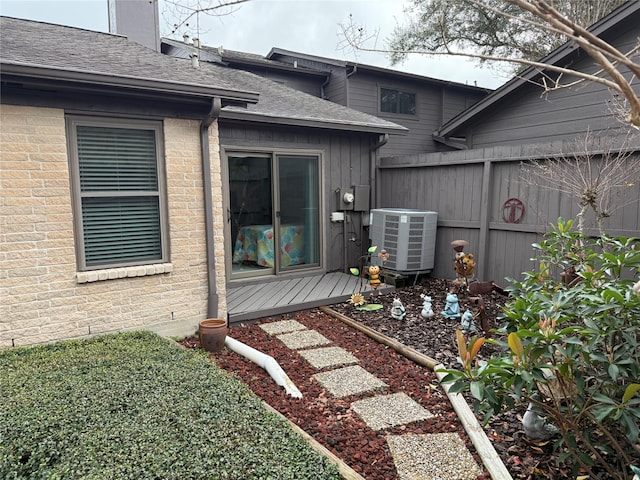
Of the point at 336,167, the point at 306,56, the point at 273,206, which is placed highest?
the point at 306,56

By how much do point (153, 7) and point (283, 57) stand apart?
5.44m

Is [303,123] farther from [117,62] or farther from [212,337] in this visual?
[212,337]

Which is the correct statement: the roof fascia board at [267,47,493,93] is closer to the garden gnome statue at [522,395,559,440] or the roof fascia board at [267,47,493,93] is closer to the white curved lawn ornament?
the white curved lawn ornament

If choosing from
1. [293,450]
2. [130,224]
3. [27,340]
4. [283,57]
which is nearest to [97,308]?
[27,340]

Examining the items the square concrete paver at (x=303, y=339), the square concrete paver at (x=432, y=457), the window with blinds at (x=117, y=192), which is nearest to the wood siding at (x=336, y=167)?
the window with blinds at (x=117, y=192)

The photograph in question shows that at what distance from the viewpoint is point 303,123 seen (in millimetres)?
6047

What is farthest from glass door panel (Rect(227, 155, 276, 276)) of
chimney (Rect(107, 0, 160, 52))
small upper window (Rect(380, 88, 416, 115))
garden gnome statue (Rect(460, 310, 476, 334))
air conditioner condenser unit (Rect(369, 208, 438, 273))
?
small upper window (Rect(380, 88, 416, 115))

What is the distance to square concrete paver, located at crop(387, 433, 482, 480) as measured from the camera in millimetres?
2250

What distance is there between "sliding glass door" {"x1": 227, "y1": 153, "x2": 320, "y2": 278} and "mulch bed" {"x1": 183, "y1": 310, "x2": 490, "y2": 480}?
1857mm

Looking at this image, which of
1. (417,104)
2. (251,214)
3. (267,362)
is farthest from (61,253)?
(417,104)

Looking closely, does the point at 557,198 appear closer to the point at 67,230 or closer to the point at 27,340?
the point at 67,230

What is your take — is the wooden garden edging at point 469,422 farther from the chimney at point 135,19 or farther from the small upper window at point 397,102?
the small upper window at point 397,102

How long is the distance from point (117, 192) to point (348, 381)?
2.77 meters

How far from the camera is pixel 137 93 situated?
3840 millimetres
